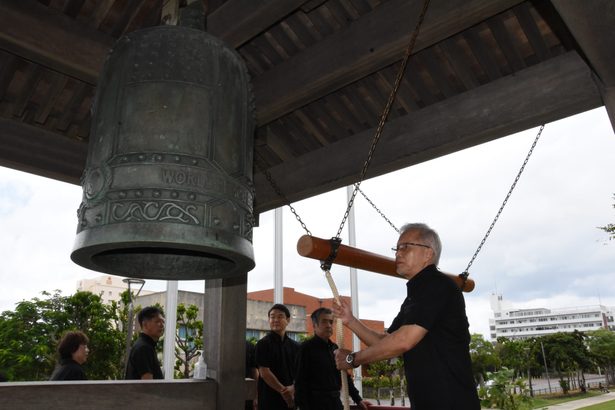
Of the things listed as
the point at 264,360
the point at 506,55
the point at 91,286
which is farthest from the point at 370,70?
the point at 91,286

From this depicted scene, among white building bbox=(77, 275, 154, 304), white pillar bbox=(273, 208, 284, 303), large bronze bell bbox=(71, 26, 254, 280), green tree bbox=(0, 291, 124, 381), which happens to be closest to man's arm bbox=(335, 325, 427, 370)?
large bronze bell bbox=(71, 26, 254, 280)

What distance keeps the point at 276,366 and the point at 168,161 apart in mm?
3818

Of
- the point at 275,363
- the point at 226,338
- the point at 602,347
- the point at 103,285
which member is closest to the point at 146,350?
the point at 226,338

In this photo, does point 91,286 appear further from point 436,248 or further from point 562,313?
point 562,313

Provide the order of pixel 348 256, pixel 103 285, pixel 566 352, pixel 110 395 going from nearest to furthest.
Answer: pixel 348 256, pixel 110 395, pixel 566 352, pixel 103 285

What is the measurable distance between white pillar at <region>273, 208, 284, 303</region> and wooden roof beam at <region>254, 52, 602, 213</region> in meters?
10.2

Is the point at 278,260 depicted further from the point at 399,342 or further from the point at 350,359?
the point at 399,342

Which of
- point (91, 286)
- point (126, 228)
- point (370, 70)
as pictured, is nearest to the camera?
point (126, 228)

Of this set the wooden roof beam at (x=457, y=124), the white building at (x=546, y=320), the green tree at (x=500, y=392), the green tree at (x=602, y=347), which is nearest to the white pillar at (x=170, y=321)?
the wooden roof beam at (x=457, y=124)

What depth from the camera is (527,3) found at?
3064 millimetres

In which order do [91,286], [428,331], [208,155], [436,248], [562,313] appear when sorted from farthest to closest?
1. [562,313]
2. [91,286]
3. [436,248]
4. [428,331]
5. [208,155]

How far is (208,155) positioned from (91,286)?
3144 inches

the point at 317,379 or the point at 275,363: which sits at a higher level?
the point at 275,363

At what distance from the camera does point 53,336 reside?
1739 centimetres
